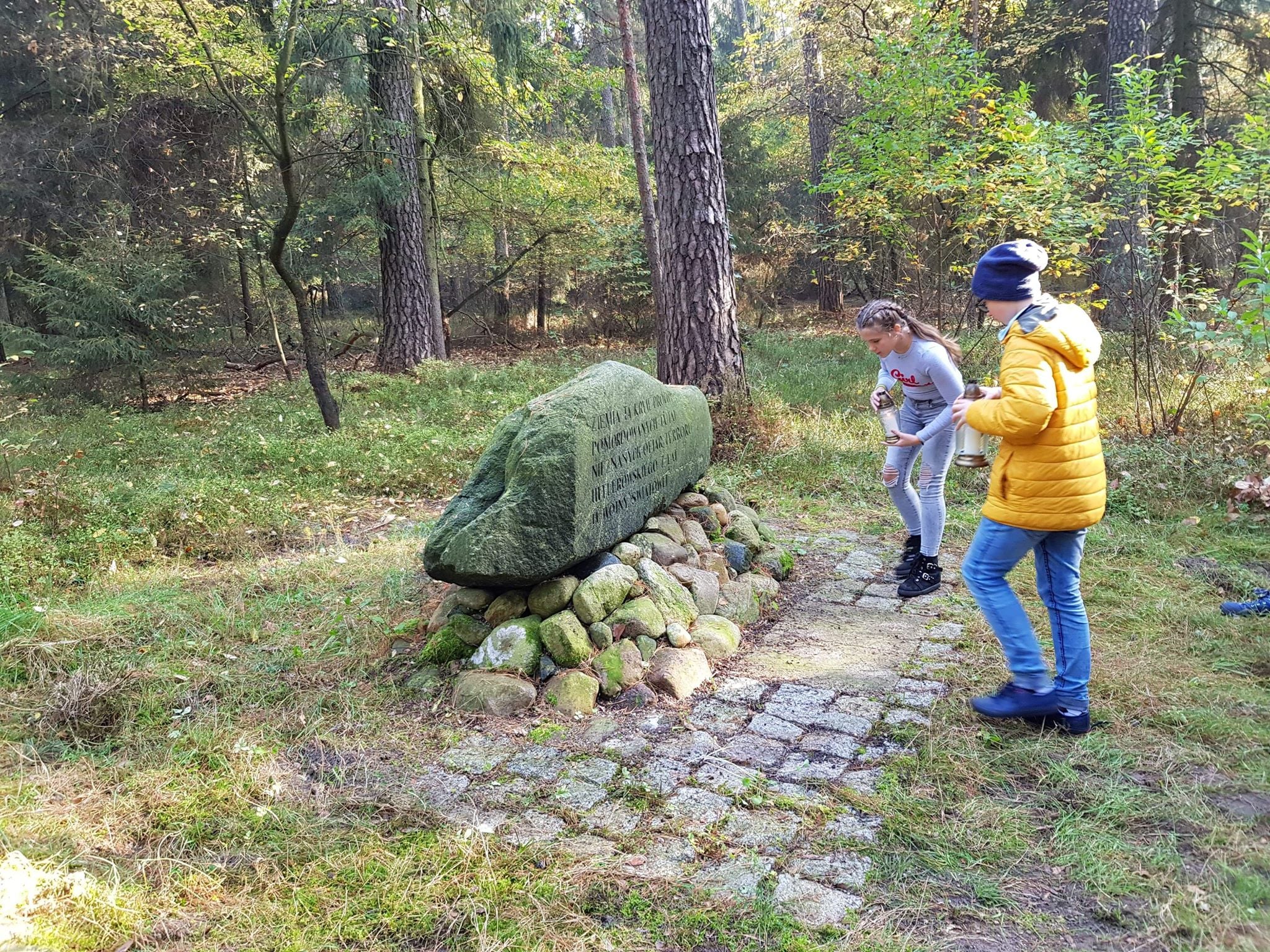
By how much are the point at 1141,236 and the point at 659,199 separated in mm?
5371

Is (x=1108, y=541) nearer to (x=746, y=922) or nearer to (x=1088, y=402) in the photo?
(x=1088, y=402)

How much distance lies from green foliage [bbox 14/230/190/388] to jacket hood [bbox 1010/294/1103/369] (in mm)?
11968

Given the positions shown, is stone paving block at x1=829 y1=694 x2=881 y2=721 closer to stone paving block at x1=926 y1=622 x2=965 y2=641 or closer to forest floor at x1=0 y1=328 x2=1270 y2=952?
forest floor at x1=0 y1=328 x2=1270 y2=952

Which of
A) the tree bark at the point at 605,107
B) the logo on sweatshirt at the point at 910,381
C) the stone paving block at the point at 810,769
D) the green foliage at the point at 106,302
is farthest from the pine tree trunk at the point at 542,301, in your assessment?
the stone paving block at the point at 810,769

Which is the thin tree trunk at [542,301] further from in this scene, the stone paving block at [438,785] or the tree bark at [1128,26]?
the stone paving block at [438,785]

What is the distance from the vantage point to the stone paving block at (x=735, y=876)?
7.90ft

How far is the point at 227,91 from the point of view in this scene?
26.2 feet

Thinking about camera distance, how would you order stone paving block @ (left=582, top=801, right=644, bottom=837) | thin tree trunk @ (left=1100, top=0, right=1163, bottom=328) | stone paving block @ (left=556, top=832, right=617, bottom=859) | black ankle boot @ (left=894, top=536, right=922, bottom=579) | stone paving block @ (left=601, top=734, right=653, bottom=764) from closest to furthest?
stone paving block @ (left=556, top=832, right=617, bottom=859) < stone paving block @ (left=582, top=801, right=644, bottom=837) < stone paving block @ (left=601, top=734, right=653, bottom=764) < black ankle boot @ (left=894, top=536, right=922, bottom=579) < thin tree trunk @ (left=1100, top=0, right=1163, bottom=328)

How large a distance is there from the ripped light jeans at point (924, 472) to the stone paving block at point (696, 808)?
8.22ft

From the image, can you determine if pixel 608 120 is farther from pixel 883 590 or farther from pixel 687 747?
pixel 687 747

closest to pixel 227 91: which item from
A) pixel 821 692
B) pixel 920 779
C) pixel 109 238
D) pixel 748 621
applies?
pixel 109 238

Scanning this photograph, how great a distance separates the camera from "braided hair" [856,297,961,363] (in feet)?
14.3

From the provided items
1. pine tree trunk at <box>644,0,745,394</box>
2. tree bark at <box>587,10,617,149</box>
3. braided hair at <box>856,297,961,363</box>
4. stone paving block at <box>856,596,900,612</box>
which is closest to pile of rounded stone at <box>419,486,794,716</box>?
stone paving block at <box>856,596,900,612</box>

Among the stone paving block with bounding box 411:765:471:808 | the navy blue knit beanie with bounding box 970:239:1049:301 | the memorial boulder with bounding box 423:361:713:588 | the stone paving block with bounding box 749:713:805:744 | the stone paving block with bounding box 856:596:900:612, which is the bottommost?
the stone paving block with bounding box 856:596:900:612
